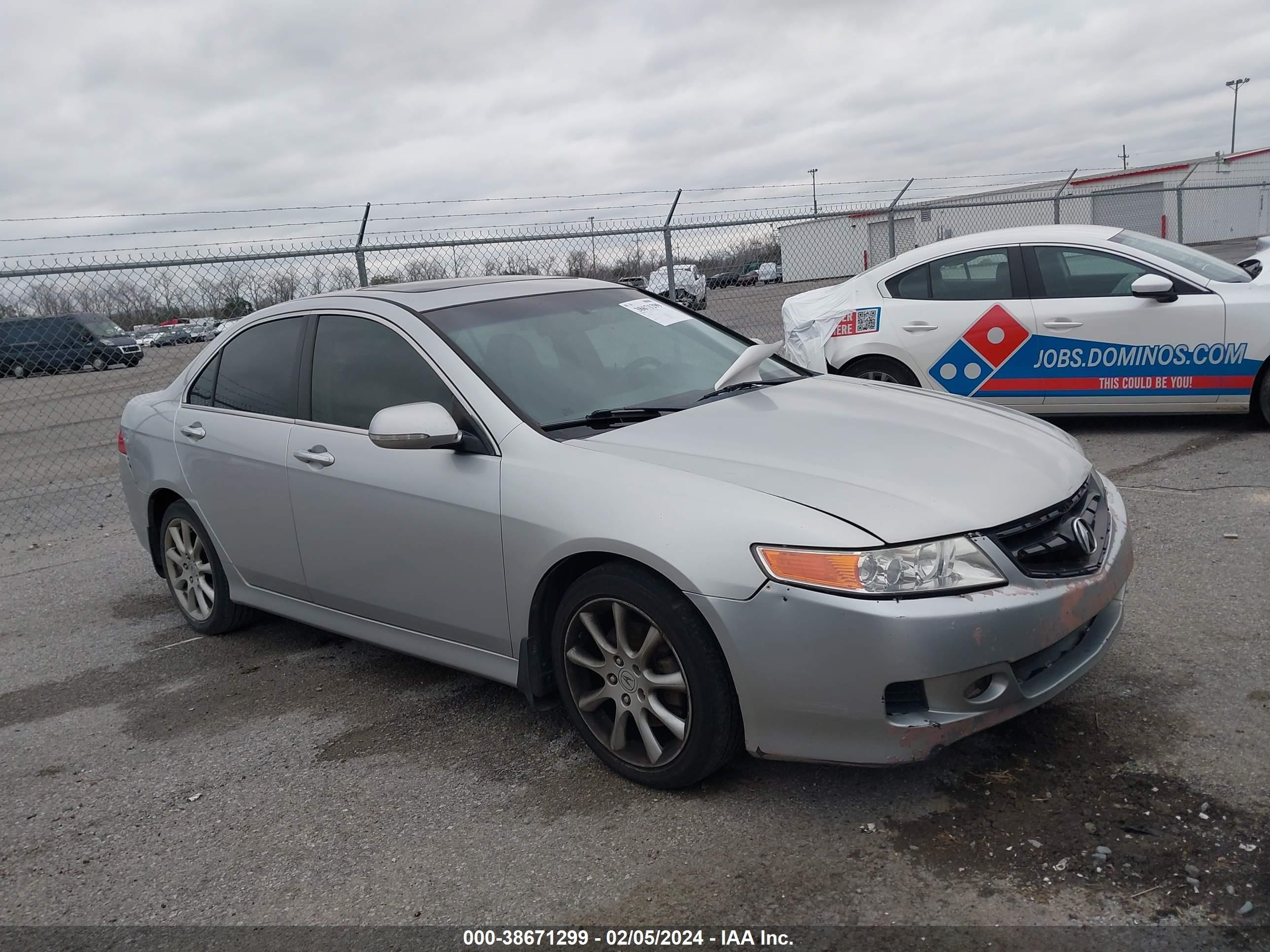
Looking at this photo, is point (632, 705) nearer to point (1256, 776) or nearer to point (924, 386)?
point (1256, 776)

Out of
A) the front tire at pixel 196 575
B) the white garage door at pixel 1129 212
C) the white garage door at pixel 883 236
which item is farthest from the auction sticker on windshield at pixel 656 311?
the white garage door at pixel 1129 212

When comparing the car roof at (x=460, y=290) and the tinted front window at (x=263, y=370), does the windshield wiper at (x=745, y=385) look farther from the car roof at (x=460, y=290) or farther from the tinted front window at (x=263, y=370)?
the tinted front window at (x=263, y=370)

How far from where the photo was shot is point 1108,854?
8.79 ft

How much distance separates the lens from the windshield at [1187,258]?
7102mm

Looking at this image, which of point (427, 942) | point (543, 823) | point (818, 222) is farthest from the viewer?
point (818, 222)

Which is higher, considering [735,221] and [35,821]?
[735,221]

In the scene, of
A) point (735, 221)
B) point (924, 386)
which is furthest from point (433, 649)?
point (735, 221)

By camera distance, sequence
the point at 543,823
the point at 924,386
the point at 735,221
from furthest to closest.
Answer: the point at 735,221, the point at 924,386, the point at 543,823

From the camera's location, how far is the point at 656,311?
4.56 metres

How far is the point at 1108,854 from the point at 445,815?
1.87 m

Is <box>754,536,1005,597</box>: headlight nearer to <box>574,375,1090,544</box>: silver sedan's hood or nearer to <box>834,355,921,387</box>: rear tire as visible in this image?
<box>574,375,1090,544</box>: silver sedan's hood

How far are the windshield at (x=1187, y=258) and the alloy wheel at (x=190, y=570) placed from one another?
6.21 metres

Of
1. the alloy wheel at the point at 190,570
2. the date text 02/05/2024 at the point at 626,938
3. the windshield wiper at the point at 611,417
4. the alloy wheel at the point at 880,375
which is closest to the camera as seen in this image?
the date text 02/05/2024 at the point at 626,938

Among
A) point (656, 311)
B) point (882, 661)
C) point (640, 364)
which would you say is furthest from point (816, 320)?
point (882, 661)
